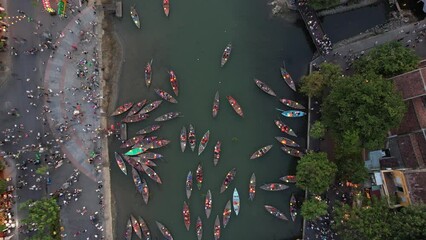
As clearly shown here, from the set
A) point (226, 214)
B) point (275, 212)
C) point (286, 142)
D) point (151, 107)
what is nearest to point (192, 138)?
point (151, 107)

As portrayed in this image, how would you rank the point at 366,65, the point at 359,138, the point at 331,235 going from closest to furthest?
the point at 359,138
the point at 366,65
the point at 331,235

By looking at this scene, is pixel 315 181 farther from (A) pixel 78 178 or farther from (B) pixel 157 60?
(A) pixel 78 178

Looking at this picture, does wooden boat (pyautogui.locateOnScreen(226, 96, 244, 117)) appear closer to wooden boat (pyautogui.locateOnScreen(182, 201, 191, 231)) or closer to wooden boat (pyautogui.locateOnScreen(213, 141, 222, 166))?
wooden boat (pyautogui.locateOnScreen(213, 141, 222, 166))

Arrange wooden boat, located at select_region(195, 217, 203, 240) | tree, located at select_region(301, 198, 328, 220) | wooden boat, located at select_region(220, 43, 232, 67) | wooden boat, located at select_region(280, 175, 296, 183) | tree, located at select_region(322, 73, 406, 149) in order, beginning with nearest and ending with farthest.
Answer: tree, located at select_region(322, 73, 406, 149) → tree, located at select_region(301, 198, 328, 220) → wooden boat, located at select_region(195, 217, 203, 240) → wooden boat, located at select_region(280, 175, 296, 183) → wooden boat, located at select_region(220, 43, 232, 67)

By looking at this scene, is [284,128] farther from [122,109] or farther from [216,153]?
[122,109]

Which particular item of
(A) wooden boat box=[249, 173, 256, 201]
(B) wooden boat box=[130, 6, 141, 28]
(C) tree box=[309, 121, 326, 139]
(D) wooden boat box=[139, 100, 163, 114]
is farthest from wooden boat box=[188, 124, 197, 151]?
(B) wooden boat box=[130, 6, 141, 28]

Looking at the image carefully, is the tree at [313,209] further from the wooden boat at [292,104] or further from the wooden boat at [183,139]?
the wooden boat at [183,139]

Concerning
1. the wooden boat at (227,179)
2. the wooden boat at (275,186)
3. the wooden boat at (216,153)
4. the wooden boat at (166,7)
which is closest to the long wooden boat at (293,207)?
the wooden boat at (275,186)

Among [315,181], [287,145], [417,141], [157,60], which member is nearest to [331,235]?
[315,181]
